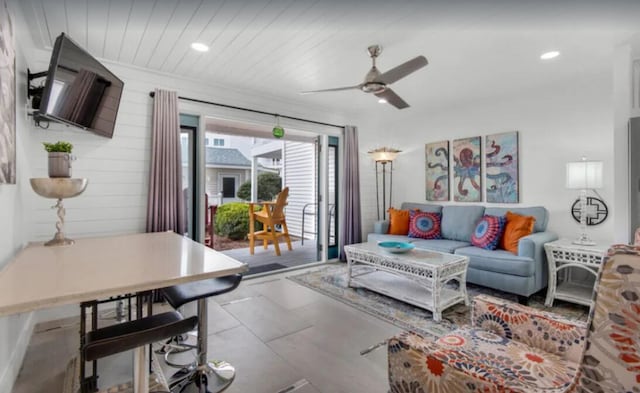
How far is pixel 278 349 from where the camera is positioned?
2.25 metres

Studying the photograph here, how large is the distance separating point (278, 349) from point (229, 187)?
29.6 feet

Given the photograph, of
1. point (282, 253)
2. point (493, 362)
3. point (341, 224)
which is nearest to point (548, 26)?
point (493, 362)

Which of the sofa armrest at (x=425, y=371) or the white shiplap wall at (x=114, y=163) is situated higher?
the white shiplap wall at (x=114, y=163)

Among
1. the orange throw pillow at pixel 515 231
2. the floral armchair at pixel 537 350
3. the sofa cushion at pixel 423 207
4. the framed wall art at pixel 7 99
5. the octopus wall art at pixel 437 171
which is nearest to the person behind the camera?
the floral armchair at pixel 537 350

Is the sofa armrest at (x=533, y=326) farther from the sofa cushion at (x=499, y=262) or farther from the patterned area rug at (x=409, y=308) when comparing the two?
the sofa cushion at (x=499, y=262)

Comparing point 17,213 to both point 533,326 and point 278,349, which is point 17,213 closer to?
point 278,349

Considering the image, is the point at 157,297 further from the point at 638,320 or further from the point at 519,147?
the point at 519,147

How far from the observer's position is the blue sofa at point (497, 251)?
298cm

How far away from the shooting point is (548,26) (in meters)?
2.29

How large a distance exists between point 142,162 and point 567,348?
145 inches

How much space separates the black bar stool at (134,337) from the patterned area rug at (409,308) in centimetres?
196

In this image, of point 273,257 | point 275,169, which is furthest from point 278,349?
point 275,169

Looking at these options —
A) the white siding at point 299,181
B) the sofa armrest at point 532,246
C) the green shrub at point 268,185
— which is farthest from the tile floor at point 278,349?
the green shrub at point 268,185

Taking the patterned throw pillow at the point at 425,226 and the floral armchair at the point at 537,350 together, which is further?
the patterned throw pillow at the point at 425,226
